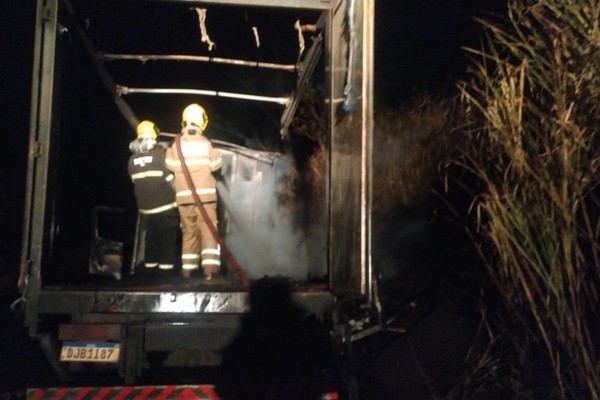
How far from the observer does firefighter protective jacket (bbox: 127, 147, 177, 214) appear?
6.90 meters

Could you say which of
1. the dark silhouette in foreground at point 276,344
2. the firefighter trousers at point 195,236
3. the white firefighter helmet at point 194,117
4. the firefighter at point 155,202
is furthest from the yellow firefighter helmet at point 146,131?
the dark silhouette in foreground at point 276,344

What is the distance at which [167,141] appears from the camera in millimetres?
8414

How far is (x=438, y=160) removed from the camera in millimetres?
9266

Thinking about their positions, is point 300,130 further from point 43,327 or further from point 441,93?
point 43,327

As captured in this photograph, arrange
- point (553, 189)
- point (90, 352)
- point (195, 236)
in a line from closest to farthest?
Answer: point (90, 352)
point (553, 189)
point (195, 236)

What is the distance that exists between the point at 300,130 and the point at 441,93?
2.04m

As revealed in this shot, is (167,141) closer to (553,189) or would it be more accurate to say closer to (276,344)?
(276,344)

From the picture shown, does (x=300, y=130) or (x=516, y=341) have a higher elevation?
(x=300, y=130)

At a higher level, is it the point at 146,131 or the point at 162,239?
the point at 146,131

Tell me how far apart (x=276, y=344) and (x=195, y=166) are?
2.22m

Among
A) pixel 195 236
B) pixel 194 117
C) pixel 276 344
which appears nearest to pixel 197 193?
pixel 195 236

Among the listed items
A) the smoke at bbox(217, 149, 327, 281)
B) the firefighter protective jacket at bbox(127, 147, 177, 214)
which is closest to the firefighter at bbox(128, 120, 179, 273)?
the firefighter protective jacket at bbox(127, 147, 177, 214)

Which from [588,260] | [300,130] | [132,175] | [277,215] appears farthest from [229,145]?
[588,260]

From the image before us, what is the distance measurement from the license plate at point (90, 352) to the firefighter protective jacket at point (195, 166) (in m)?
2.22
